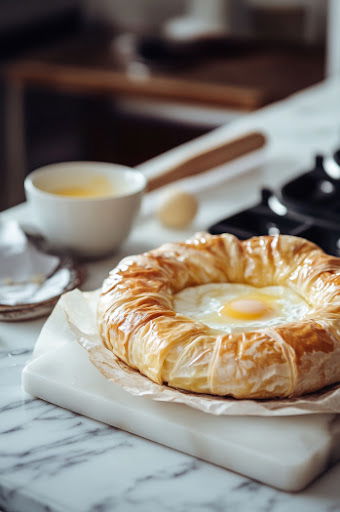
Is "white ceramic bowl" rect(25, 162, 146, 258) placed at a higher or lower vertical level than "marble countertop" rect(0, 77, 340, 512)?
higher

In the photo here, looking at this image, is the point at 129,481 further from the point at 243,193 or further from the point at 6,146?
the point at 6,146

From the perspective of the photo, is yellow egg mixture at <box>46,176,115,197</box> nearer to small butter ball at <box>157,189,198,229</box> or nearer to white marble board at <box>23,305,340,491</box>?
small butter ball at <box>157,189,198,229</box>

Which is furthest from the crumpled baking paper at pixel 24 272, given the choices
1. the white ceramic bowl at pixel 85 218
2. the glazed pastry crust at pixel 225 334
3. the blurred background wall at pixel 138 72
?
the blurred background wall at pixel 138 72

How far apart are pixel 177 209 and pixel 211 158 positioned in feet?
0.73

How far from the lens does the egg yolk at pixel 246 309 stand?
863mm

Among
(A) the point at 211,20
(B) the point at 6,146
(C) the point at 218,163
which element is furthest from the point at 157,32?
(C) the point at 218,163

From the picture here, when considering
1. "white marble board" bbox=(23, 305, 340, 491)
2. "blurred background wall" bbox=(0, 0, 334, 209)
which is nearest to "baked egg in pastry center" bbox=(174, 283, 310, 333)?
"white marble board" bbox=(23, 305, 340, 491)

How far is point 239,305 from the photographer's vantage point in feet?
2.88

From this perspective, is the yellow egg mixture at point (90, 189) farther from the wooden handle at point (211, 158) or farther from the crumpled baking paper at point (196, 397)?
the crumpled baking paper at point (196, 397)

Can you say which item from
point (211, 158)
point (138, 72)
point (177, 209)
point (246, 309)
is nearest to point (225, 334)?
point (246, 309)

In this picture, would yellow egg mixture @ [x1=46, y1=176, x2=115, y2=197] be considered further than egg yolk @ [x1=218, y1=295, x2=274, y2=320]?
Yes

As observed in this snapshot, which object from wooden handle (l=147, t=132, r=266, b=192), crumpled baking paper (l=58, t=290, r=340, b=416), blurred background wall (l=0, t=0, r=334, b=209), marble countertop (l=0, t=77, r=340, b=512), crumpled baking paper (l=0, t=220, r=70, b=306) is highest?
wooden handle (l=147, t=132, r=266, b=192)

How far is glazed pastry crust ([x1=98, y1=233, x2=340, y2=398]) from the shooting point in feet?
2.52

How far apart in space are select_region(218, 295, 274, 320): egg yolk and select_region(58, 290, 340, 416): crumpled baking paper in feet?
0.37
